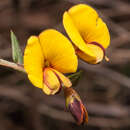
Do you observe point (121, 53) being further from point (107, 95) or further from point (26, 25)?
point (26, 25)

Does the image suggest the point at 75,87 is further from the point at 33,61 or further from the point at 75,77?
the point at 33,61

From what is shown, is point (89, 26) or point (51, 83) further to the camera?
point (89, 26)

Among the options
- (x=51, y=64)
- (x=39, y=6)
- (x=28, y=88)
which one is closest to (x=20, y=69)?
Result: (x=51, y=64)

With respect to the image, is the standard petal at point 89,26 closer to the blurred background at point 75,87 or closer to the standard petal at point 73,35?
Answer: the standard petal at point 73,35

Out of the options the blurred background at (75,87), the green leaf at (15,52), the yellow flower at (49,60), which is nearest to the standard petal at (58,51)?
the yellow flower at (49,60)

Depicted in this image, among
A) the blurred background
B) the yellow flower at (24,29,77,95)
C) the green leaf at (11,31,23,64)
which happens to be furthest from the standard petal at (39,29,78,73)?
the blurred background

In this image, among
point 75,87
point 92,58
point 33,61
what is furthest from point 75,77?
point 75,87
